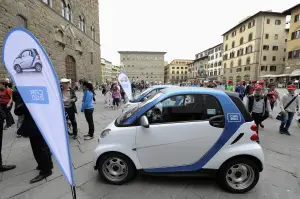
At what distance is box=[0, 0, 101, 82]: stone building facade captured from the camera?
12578 mm

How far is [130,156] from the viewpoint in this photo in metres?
2.61

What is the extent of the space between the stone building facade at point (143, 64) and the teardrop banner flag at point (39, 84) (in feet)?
271

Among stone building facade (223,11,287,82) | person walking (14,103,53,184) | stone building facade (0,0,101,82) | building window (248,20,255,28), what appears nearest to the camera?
person walking (14,103,53,184)

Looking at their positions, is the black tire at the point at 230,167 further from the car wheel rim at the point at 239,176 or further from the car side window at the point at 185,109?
the car side window at the point at 185,109

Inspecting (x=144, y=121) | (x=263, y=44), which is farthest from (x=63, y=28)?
(x=263, y=44)

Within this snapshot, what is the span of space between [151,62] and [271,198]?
87.0 metres

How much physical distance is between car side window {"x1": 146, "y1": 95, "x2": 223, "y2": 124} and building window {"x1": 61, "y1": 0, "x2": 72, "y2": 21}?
22.6 m

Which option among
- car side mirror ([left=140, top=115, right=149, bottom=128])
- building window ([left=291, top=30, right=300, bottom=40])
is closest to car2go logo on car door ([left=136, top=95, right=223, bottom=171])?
car side mirror ([left=140, top=115, right=149, bottom=128])

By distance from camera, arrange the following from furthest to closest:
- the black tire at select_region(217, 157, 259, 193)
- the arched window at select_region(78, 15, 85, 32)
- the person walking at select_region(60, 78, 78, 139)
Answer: the arched window at select_region(78, 15, 85, 32), the person walking at select_region(60, 78, 78, 139), the black tire at select_region(217, 157, 259, 193)

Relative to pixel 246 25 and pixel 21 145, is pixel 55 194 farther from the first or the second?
pixel 246 25

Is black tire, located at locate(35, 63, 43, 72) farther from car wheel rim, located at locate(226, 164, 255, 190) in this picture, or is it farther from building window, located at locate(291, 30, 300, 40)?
building window, located at locate(291, 30, 300, 40)

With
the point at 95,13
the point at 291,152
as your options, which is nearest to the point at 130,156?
the point at 291,152

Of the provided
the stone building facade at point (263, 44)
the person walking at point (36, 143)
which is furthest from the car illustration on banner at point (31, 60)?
the stone building facade at point (263, 44)

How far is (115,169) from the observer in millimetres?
2783
